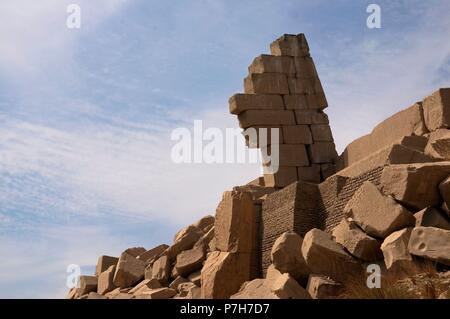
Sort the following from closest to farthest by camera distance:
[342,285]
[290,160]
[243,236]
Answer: [342,285] < [243,236] < [290,160]

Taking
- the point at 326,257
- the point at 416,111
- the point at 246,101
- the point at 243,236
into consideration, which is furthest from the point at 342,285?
the point at 246,101

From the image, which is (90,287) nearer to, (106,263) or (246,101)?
(106,263)

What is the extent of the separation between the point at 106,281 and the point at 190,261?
9.61 ft

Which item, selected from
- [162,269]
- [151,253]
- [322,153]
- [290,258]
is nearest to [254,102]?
[322,153]

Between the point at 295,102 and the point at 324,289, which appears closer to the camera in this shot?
the point at 324,289

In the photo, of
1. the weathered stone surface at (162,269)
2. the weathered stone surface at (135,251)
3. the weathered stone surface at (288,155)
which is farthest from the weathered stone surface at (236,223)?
the weathered stone surface at (135,251)

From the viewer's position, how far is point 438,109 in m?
12.4

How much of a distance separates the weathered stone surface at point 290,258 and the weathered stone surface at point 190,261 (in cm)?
420

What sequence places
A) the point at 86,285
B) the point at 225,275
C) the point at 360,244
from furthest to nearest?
the point at 86,285
the point at 225,275
the point at 360,244

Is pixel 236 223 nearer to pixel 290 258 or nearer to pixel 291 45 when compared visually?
pixel 290 258

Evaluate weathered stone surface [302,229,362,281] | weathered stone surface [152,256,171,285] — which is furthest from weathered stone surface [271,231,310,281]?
weathered stone surface [152,256,171,285]
